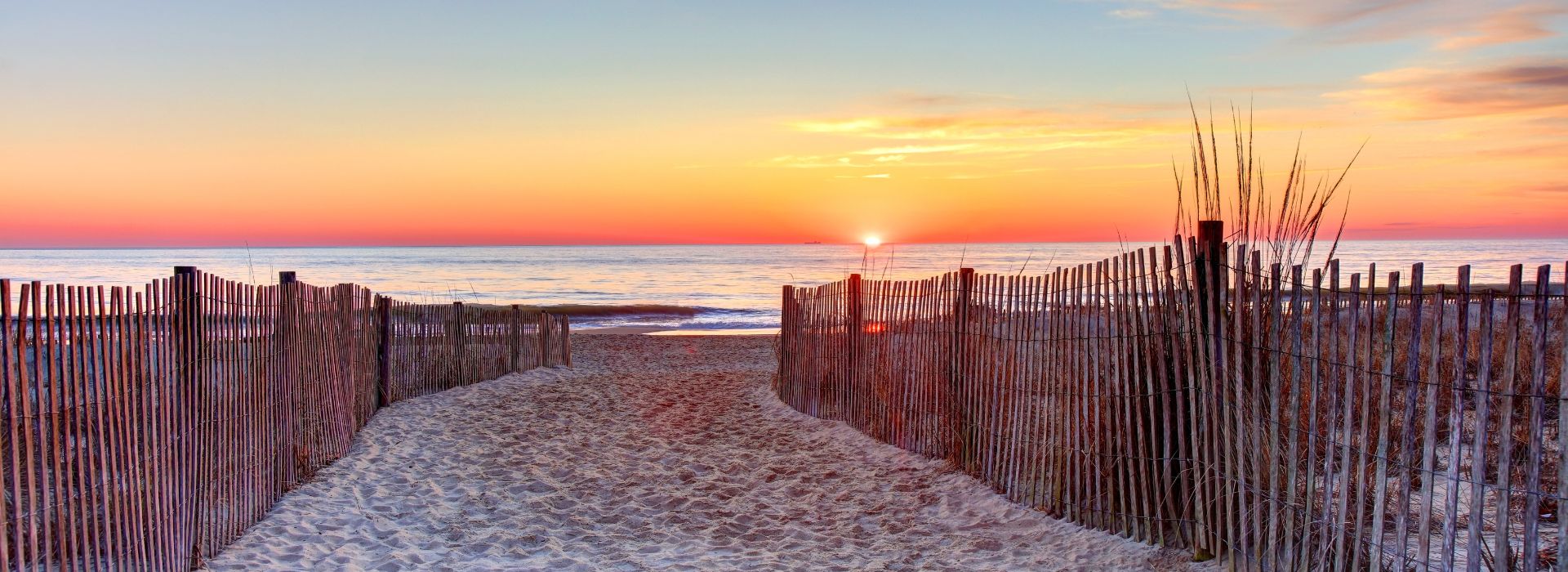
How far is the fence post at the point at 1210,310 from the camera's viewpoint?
15.4ft

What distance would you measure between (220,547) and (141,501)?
3.55ft

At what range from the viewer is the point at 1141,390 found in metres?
5.34

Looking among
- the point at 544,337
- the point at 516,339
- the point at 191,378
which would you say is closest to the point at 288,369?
the point at 191,378

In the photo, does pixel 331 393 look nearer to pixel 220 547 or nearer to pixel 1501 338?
pixel 220 547

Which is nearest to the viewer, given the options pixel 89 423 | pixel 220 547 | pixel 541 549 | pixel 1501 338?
pixel 89 423

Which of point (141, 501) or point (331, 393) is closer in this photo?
point (141, 501)

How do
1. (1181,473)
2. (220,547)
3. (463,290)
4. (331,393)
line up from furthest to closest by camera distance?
(463,290)
(331,393)
(220,547)
(1181,473)

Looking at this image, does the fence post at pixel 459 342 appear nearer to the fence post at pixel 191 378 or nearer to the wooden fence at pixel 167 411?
the wooden fence at pixel 167 411

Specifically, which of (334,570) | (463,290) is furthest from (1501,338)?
(463,290)

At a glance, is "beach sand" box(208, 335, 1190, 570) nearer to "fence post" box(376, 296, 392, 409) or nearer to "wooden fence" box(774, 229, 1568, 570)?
"fence post" box(376, 296, 392, 409)

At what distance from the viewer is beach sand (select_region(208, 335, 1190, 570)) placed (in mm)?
5695

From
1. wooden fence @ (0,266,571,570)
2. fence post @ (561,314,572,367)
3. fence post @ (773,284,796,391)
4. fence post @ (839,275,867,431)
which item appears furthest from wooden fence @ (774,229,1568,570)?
fence post @ (561,314,572,367)

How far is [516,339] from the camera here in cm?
1438

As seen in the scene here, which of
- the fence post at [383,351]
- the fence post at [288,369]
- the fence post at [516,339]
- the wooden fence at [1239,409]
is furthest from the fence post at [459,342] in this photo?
the wooden fence at [1239,409]
